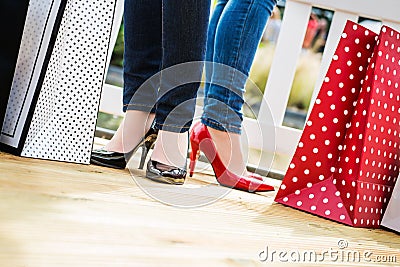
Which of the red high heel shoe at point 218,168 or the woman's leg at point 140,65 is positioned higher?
the woman's leg at point 140,65

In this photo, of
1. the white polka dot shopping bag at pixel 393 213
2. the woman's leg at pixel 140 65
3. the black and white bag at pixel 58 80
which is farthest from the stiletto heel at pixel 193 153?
the white polka dot shopping bag at pixel 393 213

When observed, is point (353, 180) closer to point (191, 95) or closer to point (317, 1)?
point (191, 95)

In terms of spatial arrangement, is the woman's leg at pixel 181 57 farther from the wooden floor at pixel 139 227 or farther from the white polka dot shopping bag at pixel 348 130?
the white polka dot shopping bag at pixel 348 130

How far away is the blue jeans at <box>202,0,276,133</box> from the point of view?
1602 millimetres

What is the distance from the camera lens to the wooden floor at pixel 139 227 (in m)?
0.74

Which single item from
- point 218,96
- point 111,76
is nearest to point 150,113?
point 218,96

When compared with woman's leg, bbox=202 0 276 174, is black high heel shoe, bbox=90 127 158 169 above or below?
below

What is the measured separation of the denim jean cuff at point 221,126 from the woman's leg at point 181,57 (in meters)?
0.24

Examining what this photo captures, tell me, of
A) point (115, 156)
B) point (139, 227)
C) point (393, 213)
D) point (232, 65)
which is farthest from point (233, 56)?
point (139, 227)

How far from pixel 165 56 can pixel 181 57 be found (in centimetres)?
4

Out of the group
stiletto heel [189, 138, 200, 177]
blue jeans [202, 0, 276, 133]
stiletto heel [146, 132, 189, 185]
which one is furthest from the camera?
stiletto heel [189, 138, 200, 177]

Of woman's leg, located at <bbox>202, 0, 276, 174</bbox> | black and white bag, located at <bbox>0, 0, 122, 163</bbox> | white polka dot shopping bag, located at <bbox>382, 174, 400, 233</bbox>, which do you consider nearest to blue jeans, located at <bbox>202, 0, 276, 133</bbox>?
woman's leg, located at <bbox>202, 0, 276, 174</bbox>

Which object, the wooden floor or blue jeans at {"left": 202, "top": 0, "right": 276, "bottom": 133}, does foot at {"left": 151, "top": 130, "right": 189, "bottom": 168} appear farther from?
blue jeans at {"left": 202, "top": 0, "right": 276, "bottom": 133}

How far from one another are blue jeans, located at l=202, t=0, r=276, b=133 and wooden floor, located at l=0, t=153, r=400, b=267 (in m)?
0.25
